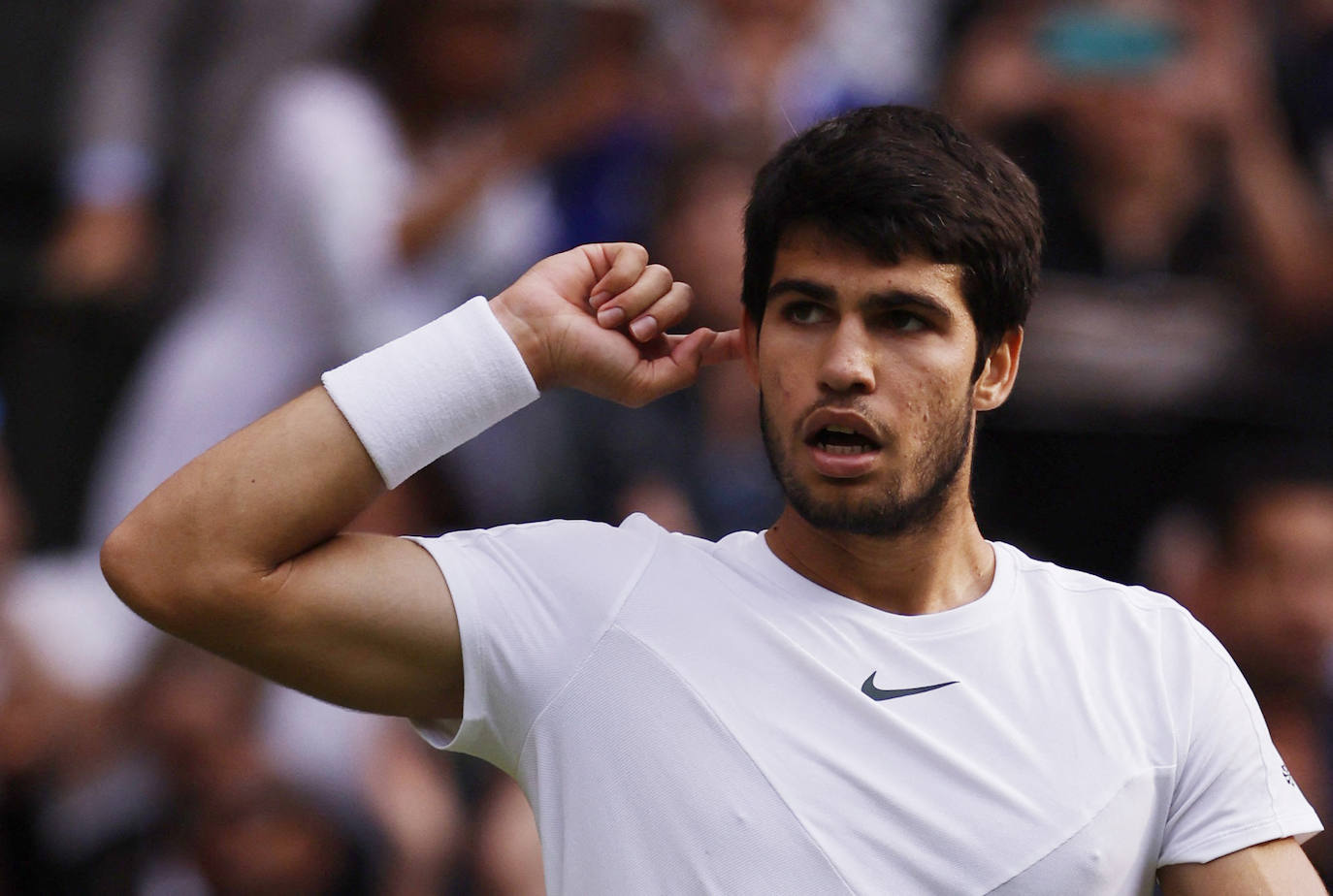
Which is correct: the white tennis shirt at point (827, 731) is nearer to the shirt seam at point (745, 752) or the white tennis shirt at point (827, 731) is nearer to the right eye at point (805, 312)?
the shirt seam at point (745, 752)

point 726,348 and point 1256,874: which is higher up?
point 726,348

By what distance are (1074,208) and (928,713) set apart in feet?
12.6

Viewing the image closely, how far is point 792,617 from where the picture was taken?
2.23 m

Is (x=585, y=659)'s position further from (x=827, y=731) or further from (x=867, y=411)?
(x=867, y=411)

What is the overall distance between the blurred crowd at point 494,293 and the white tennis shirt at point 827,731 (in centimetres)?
251

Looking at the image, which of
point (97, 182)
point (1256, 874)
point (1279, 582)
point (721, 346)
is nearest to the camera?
point (1256, 874)

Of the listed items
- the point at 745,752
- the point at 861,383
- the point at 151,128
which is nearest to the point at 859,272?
the point at 861,383

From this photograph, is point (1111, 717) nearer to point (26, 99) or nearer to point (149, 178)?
point (149, 178)

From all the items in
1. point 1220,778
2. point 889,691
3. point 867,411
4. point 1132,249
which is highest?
point 867,411

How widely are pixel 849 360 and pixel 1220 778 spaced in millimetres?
757

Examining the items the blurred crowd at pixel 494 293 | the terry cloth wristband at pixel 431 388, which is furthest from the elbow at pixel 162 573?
the blurred crowd at pixel 494 293

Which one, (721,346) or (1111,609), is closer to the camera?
(1111,609)

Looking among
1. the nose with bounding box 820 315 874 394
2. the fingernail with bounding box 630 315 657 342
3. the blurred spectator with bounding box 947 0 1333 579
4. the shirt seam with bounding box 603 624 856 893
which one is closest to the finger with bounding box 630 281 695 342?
the fingernail with bounding box 630 315 657 342

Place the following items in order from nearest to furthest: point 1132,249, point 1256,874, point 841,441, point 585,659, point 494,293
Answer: point 1256,874
point 585,659
point 841,441
point 494,293
point 1132,249
